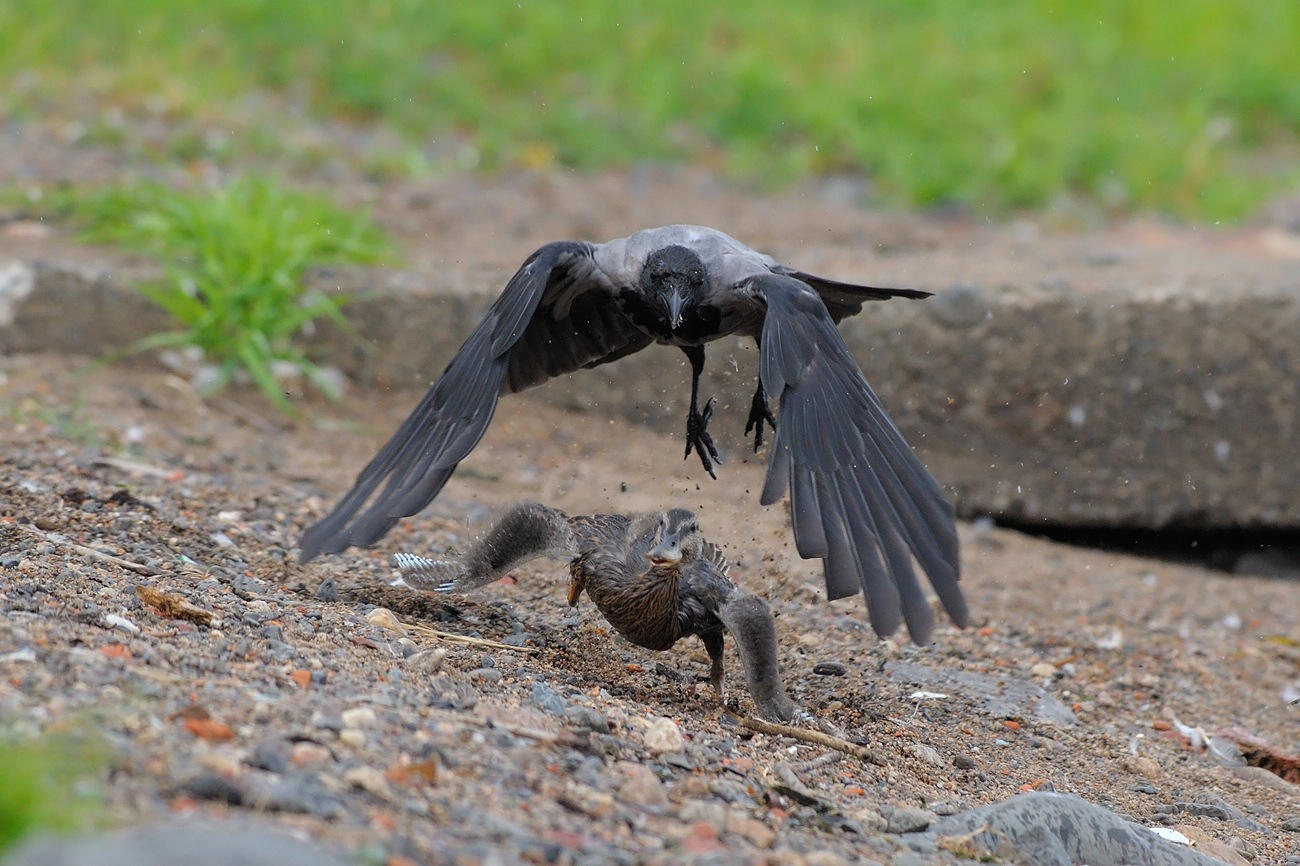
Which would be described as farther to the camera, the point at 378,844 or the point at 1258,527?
the point at 1258,527

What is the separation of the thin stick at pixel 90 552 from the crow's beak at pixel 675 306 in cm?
166

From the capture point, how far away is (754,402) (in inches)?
194

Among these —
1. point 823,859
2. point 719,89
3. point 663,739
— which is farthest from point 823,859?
point 719,89

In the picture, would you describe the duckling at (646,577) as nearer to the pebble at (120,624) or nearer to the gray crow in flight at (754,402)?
the gray crow in flight at (754,402)

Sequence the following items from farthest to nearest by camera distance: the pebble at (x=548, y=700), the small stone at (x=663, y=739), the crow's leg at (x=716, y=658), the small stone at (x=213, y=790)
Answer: the crow's leg at (x=716, y=658) < the pebble at (x=548, y=700) < the small stone at (x=663, y=739) < the small stone at (x=213, y=790)

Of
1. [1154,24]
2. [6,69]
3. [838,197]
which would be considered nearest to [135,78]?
[6,69]

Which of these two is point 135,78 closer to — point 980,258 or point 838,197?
point 838,197

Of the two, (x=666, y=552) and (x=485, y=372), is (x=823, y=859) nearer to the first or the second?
(x=666, y=552)

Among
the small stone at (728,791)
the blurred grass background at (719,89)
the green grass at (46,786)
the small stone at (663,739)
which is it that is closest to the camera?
the green grass at (46,786)

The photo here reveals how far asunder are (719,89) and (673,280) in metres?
5.96

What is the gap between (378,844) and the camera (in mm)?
2242

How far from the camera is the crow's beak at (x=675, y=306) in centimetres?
454

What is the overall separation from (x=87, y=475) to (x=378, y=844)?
119 inches

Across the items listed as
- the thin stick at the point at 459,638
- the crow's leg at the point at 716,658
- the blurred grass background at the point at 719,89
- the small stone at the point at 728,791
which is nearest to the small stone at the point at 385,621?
the thin stick at the point at 459,638
